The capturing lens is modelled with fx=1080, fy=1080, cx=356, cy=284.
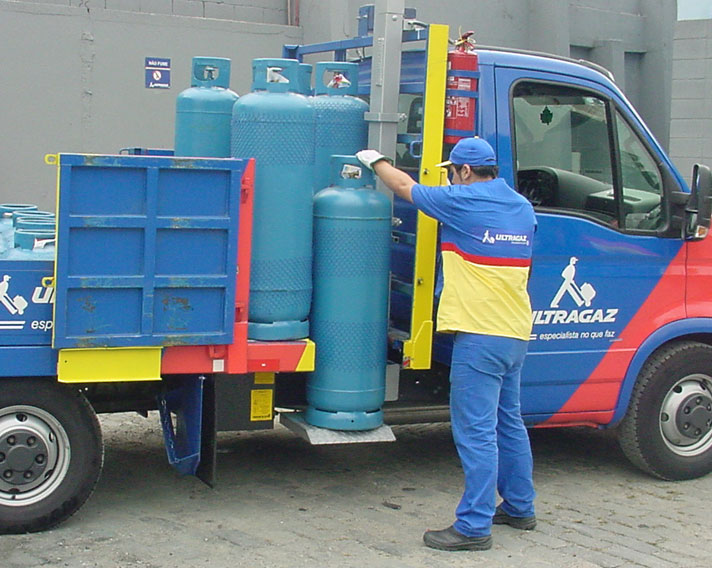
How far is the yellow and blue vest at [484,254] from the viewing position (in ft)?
16.5

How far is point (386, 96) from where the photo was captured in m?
5.44

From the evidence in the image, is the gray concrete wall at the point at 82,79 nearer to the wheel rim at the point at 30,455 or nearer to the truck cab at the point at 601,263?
the truck cab at the point at 601,263

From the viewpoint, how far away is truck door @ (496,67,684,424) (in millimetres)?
5703

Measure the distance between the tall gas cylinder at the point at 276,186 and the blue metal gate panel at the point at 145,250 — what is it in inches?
10.8

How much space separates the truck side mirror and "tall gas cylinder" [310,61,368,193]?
1828 mm

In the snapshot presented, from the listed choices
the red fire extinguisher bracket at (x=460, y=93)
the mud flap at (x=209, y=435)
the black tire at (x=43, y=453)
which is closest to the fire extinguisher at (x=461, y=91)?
the red fire extinguisher bracket at (x=460, y=93)

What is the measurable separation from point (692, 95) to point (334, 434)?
8.14 metres

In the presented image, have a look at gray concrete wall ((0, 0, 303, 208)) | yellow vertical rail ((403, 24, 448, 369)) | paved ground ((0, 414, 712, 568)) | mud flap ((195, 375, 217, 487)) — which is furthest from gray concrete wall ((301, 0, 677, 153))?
mud flap ((195, 375, 217, 487))

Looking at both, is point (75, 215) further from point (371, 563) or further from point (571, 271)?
point (571, 271)

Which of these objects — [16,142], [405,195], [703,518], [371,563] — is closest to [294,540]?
[371,563]

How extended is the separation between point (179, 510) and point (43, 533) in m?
0.72

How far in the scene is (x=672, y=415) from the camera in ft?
20.4

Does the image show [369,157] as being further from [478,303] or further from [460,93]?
[478,303]

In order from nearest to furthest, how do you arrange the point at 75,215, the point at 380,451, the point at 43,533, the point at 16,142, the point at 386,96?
the point at 75,215
the point at 43,533
the point at 386,96
the point at 380,451
the point at 16,142
